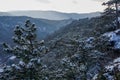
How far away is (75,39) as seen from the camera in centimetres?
3700

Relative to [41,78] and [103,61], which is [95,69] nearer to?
[103,61]

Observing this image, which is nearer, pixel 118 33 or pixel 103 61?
pixel 103 61

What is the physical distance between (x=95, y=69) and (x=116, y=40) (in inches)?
554

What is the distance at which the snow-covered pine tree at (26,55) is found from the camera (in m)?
24.4

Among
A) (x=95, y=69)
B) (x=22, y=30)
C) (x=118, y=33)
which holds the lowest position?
(x=95, y=69)

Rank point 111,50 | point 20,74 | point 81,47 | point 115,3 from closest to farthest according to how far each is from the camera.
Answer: point 20,74 → point 81,47 → point 111,50 → point 115,3

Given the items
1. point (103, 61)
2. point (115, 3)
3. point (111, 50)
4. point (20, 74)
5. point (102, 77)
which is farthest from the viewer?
point (115, 3)

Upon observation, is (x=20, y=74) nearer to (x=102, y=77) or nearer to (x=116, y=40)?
(x=102, y=77)

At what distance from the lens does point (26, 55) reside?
2527cm

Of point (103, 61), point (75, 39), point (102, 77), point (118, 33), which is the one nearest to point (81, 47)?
point (75, 39)

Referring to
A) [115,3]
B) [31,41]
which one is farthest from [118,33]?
[31,41]

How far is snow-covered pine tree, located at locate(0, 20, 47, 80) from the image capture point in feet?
80.0

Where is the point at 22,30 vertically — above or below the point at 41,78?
above

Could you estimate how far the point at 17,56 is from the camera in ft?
83.5
